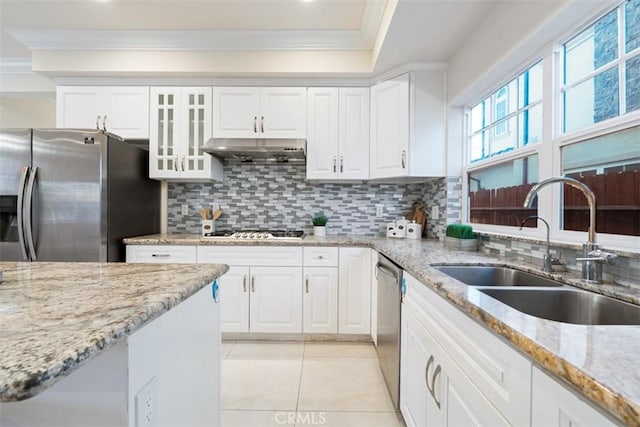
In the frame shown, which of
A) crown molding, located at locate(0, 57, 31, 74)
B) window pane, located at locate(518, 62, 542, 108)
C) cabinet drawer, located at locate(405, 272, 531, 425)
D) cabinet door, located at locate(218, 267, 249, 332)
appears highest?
crown molding, located at locate(0, 57, 31, 74)

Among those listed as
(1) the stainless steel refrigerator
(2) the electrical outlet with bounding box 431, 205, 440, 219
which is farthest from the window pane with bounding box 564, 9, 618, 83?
(1) the stainless steel refrigerator

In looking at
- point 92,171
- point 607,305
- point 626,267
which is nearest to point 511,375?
point 607,305

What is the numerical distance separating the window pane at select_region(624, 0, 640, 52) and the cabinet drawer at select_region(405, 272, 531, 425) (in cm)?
127

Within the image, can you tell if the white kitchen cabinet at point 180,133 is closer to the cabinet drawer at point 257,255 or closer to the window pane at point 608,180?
the cabinet drawer at point 257,255

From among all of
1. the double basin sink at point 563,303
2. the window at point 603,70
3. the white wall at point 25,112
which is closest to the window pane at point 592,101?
the window at point 603,70

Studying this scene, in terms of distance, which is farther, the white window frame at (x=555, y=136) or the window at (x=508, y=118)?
the window at (x=508, y=118)

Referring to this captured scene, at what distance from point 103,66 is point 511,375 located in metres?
3.53

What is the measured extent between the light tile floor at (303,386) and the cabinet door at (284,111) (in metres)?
1.85

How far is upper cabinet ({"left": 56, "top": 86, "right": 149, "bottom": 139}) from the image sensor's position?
9.50 ft

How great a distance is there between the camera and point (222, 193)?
3.24m

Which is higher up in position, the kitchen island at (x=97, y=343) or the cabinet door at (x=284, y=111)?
the cabinet door at (x=284, y=111)

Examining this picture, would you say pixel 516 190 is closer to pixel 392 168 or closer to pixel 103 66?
pixel 392 168

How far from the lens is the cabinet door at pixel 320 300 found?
8.68 feet

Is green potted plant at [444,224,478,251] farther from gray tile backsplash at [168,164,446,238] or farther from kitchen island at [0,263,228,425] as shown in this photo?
kitchen island at [0,263,228,425]
